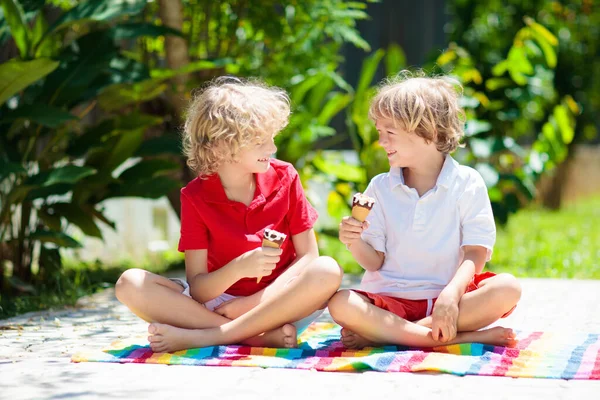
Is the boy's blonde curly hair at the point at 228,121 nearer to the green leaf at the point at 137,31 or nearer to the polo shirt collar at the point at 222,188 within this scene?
the polo shirt collar at the point at 222,188

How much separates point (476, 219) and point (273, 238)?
29.3 inches

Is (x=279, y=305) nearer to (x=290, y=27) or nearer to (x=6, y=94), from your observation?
(x=6, y=94)

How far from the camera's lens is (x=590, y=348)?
3.12 m

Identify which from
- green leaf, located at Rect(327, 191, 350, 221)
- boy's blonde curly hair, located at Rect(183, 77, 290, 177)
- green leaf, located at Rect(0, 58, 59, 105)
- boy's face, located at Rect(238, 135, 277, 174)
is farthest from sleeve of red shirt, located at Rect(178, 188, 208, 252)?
green leaf, located at Rect(327, 191, 350, 221)

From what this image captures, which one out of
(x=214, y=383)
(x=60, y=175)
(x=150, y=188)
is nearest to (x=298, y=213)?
(x=214, y=383)

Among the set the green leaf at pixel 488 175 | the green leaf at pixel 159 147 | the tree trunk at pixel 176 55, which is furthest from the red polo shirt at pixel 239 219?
the green leaf at pixel 488 175

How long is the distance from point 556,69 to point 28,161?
7462mm

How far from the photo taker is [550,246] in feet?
23.1

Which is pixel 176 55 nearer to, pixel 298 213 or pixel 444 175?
pixel 298 213

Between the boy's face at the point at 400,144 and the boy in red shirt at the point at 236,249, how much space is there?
38 cm

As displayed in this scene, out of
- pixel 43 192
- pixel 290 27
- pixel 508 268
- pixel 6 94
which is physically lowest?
pixel 508 268

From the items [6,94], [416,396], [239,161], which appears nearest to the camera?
[416,396]

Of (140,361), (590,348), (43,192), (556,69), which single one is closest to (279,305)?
(140,361)

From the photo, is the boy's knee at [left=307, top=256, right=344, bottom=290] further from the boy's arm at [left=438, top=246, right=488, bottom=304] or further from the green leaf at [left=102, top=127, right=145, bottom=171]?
the green leaf at [left=102, top=127, right=145, bottom=171]
